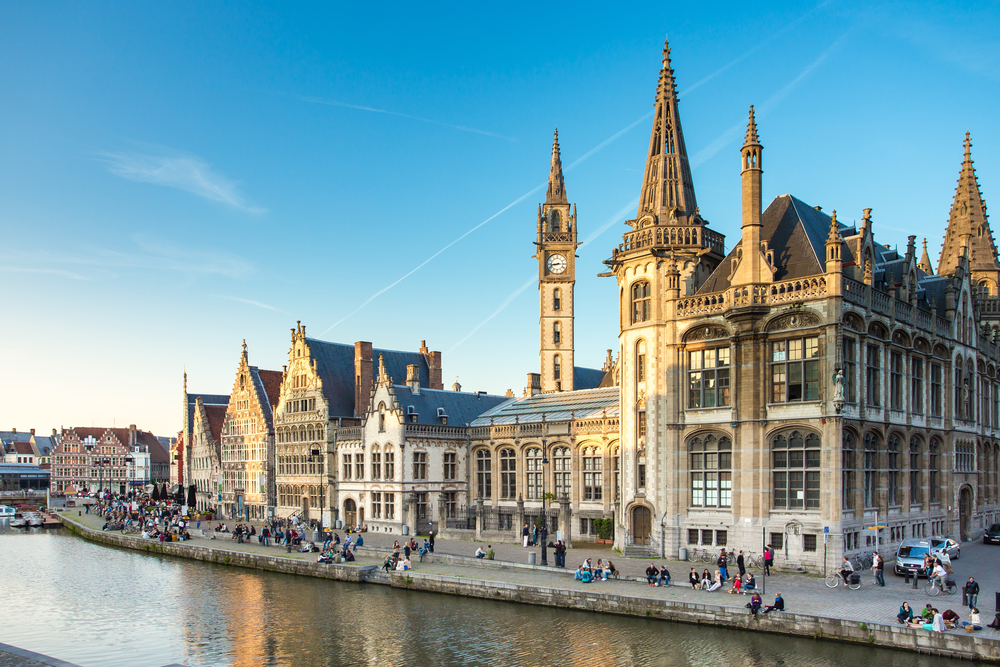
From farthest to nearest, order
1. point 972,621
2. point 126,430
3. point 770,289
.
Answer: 1. point 126,430
2. point 770,289
3. point 972,621

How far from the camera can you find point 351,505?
6456cm

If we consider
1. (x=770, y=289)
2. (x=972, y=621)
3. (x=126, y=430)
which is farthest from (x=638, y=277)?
(x=126, y=430)

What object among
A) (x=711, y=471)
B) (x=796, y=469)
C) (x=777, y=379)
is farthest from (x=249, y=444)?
(x=796, y=469)

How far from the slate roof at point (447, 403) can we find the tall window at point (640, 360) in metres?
22.1

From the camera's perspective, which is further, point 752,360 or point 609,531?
point 609,531

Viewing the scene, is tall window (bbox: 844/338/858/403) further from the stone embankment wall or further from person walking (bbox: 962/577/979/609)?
the stone embankment wall

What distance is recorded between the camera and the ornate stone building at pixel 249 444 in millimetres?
77625

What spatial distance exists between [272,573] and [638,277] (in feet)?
85.6

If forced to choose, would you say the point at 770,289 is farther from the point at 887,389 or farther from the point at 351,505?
the point at 351,505

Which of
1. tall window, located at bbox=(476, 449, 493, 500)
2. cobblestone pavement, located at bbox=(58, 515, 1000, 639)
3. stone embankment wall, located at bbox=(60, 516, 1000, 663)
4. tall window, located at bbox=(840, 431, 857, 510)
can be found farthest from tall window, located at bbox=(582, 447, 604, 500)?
tall window, located at bbox=(840, 431, 857, 510)

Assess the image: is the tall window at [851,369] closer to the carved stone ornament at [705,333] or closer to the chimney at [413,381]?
the carved stone ornament at [705,333]

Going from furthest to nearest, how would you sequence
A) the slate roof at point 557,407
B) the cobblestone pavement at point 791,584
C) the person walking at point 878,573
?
the slate roof at point 557,407
the person walking at point 878,573
the cobblestone pavement at point 791,584

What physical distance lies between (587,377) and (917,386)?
40971 mm

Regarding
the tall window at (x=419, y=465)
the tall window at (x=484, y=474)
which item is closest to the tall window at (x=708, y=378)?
the tall window at (x=484, y=474)
